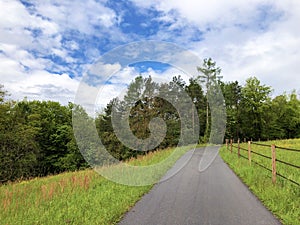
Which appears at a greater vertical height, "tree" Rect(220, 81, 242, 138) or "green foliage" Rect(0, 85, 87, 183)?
"tree" Rect(220, 81, 242, 138)

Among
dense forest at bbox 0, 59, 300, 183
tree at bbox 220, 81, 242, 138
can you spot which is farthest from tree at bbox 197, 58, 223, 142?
tree at bbox 220, 81, 242, 138

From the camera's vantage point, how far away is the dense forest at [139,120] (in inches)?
766

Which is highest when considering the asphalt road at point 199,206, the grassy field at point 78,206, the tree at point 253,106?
the tree at point 253,106

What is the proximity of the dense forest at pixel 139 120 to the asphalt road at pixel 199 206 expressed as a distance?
13.9 ft

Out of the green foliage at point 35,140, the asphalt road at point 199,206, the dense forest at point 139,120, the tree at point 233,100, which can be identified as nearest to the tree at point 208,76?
the dense forest at point 139,120

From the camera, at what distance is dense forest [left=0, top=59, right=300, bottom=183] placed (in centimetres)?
1945

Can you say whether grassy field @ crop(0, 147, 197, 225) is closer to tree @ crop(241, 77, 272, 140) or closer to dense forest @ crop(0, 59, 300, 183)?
dense forest @ crop(0, 59, 300, 183)

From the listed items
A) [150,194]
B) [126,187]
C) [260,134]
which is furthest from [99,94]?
[260,134]

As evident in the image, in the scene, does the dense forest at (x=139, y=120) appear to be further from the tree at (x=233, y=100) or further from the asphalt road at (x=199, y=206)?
the asphalt road at (x=199, y=206)

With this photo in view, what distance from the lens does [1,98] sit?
2631 cm

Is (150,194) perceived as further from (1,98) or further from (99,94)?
(1,98)

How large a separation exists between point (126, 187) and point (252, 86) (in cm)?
4767

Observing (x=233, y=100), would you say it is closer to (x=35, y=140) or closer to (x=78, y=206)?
(x=35, y=140)

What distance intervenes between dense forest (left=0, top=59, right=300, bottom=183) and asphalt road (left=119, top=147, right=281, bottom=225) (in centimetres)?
424
